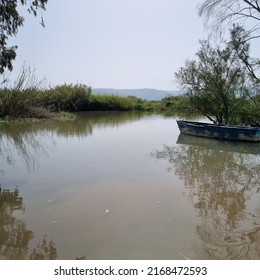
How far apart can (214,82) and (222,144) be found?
17.0ft

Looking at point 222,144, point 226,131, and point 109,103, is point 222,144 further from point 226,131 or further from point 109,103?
point 109,103

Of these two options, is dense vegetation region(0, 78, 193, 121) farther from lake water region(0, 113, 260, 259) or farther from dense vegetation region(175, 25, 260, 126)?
lake water region(0, 113, 260, 259)

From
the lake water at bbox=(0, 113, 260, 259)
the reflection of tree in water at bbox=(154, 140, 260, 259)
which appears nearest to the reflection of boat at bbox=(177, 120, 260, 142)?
the reflection of tree in water at bbox=(154, 140, 260, 259)

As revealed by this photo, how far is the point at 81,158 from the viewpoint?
10336 millimetres

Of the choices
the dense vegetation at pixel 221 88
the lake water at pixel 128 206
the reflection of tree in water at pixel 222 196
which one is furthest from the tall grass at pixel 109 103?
the lake water at pixel 128 206

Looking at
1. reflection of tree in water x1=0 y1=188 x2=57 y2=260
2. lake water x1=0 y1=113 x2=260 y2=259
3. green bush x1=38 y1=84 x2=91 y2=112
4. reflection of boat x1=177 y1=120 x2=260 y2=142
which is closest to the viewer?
reflection of tree in water x1=0 y1=188 x2=57 y2=260

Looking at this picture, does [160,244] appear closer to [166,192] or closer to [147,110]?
[166,192]

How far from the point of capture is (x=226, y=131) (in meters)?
15.1

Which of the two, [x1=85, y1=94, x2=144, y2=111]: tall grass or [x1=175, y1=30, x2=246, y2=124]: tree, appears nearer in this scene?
[x1=175, y1=30, x2=246, y2=124]: tree

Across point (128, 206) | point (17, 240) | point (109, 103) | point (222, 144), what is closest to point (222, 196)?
point (128, 206)

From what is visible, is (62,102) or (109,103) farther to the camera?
(109,103)

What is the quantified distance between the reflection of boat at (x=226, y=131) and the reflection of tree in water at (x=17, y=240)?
443 inches

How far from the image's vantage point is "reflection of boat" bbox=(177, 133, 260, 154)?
12.9m

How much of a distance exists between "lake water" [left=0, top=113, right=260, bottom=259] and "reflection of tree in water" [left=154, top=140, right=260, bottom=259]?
1 cm
